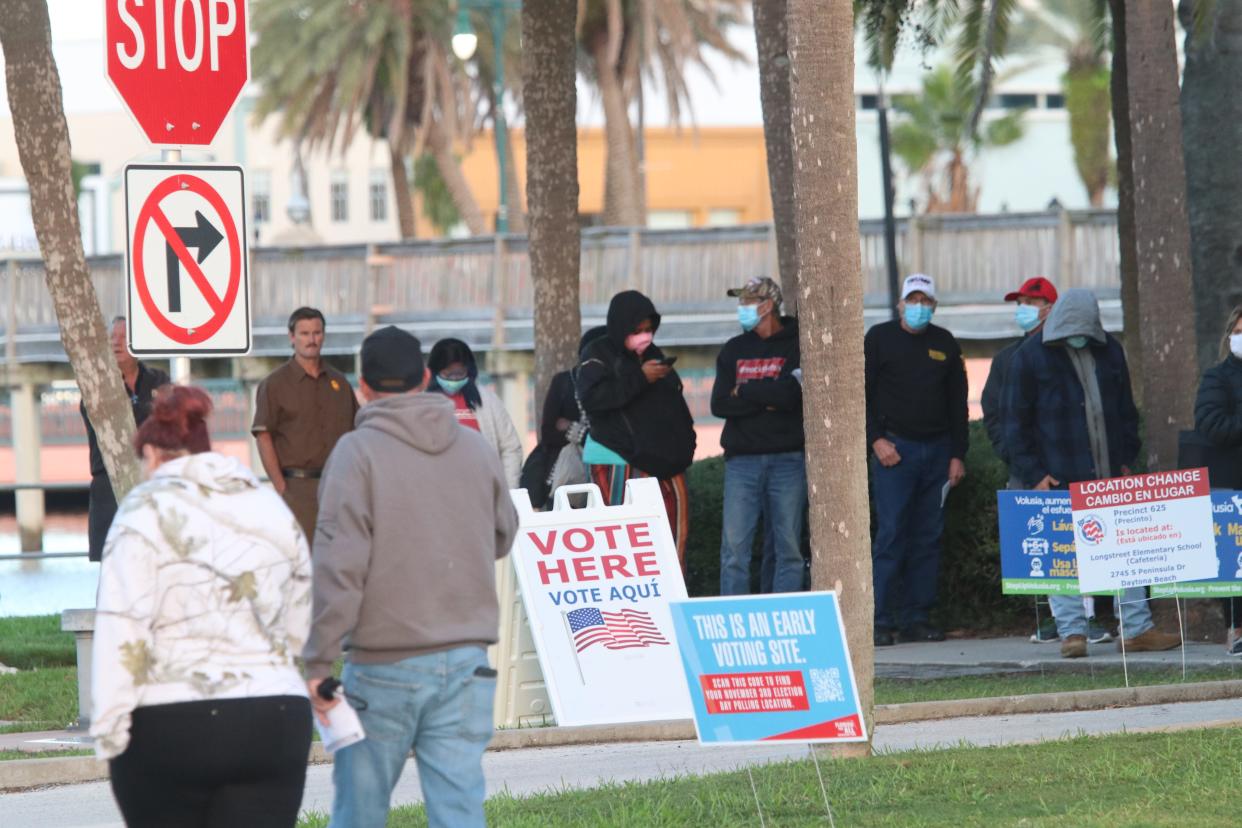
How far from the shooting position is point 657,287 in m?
30.3

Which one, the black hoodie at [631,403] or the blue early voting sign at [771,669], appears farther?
the black hoodie at [631,403]

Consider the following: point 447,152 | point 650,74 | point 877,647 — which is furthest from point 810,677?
point 447,152

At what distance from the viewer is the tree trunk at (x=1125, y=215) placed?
1659 centimetres

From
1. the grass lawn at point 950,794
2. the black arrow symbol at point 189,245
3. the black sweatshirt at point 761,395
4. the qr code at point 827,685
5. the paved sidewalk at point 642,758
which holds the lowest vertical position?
the paved sidewalk at point 642,758

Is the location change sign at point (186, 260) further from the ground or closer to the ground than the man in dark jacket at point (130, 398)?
further from the ground

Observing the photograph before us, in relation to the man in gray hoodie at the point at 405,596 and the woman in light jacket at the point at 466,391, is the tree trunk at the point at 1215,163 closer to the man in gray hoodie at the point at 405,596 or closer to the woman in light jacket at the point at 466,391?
the woman in light jacket at the point at 466,391

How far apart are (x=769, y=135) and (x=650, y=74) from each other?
32.4 m

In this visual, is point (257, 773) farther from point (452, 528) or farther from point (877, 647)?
point (877, 647)

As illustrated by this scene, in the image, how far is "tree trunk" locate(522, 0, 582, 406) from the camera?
1327cm

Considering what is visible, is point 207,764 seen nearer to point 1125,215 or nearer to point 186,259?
point 186,259

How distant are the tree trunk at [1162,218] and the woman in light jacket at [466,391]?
148 inches

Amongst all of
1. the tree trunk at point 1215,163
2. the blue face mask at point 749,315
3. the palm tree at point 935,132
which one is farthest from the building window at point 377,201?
the blue face mask at point 749,315

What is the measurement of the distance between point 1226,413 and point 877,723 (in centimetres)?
286

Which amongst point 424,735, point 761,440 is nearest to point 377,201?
point 761,440
